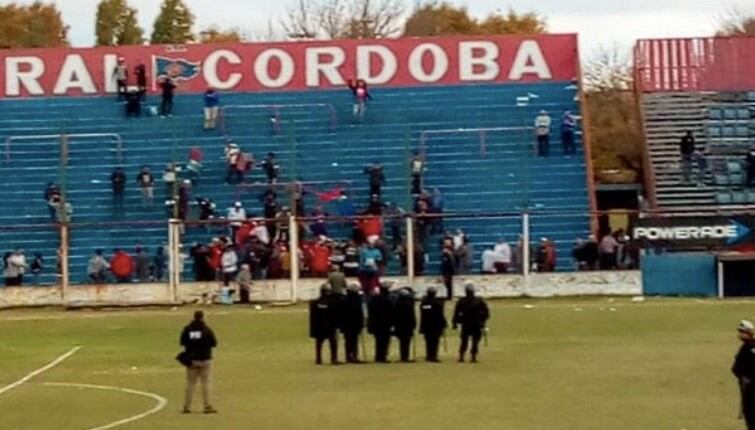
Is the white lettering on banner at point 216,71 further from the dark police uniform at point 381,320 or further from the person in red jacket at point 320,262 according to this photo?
the dark police uniform at point 381,320

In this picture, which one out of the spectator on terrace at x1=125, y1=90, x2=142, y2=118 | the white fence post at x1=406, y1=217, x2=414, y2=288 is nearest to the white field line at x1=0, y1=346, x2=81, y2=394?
the white fence post at x1=406, y1=217, x2=414, y2=288

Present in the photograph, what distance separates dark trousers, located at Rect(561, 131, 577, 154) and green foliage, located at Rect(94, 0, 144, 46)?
7887 centimetres

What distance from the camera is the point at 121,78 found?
222ft

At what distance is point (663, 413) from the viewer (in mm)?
25719

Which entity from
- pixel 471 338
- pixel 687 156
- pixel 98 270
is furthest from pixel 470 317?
pixel 687 156

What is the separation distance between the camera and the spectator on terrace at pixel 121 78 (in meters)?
67.2

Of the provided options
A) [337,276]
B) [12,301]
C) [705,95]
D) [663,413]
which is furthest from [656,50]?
[663,413]

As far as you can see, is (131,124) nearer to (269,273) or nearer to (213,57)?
(213,57)

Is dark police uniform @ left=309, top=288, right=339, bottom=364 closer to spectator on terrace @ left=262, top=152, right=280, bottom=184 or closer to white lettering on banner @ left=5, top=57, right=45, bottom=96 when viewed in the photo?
spectator on terrace @ left=262, top=152, right=280, bottom=184

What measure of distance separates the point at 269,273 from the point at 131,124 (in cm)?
1279

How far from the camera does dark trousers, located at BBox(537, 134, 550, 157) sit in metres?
63.6

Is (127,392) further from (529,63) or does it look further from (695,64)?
(695,64)

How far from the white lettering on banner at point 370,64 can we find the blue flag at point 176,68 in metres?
6.05

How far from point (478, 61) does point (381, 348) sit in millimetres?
34153
